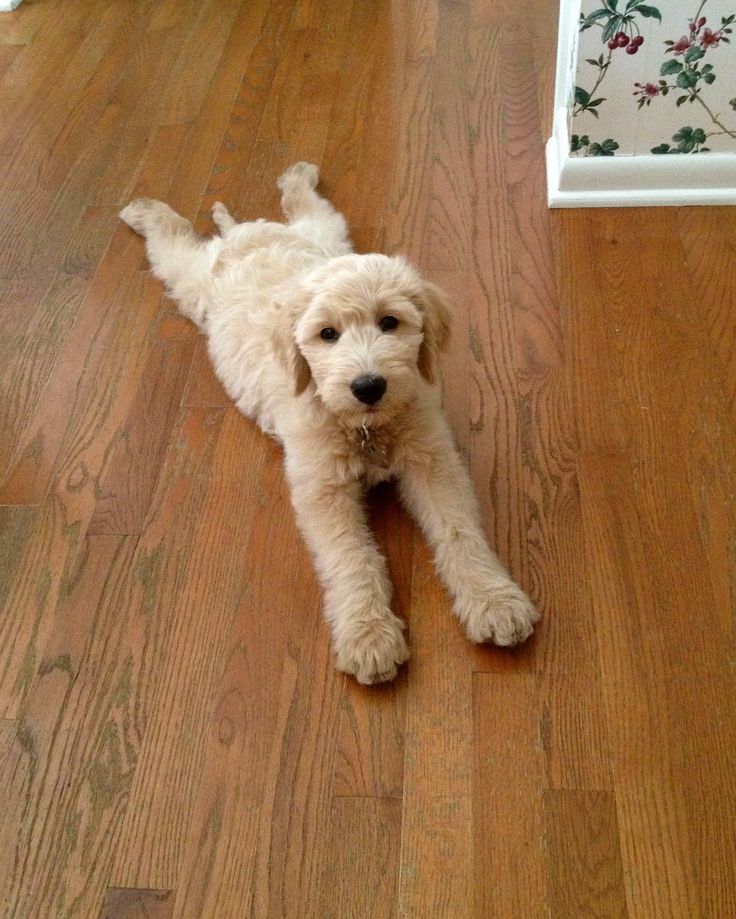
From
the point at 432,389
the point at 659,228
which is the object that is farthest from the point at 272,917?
the point at 659,228

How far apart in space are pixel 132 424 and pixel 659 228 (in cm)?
163

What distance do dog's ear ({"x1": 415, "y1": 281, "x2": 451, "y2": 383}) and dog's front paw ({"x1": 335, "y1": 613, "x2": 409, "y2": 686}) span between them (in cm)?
55

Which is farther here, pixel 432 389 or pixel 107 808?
pixel 432 389

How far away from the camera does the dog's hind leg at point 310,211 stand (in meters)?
2.31

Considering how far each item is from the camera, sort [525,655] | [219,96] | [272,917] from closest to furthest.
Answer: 1. [272,917]
2. [525,655]
3. [219,96]

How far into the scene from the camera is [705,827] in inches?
53.2

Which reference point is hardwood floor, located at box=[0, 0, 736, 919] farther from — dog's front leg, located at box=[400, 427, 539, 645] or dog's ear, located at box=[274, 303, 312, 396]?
dog's ear, located at box=[274, 303, 312, 396]

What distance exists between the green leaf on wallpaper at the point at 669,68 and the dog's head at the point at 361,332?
1097mm

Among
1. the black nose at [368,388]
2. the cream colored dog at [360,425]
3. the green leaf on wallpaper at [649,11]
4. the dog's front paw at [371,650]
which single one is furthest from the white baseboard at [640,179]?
the dog's front paw at [371,650]

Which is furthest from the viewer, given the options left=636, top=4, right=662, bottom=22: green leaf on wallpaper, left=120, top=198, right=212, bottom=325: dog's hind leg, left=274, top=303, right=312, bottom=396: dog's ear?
left=120, top=198, right=212, bottom=325: dog's hind leg

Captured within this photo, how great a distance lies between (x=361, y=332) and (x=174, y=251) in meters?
1.06

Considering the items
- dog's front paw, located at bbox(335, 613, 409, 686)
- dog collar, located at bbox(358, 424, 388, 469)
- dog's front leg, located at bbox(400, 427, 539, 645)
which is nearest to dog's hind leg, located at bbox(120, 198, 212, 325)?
dog collar, located at bbox(358, 424, 388, 469)

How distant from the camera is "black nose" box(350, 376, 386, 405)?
1564 millimetres

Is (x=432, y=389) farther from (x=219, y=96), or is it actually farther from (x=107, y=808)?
(x=219, y=96)
